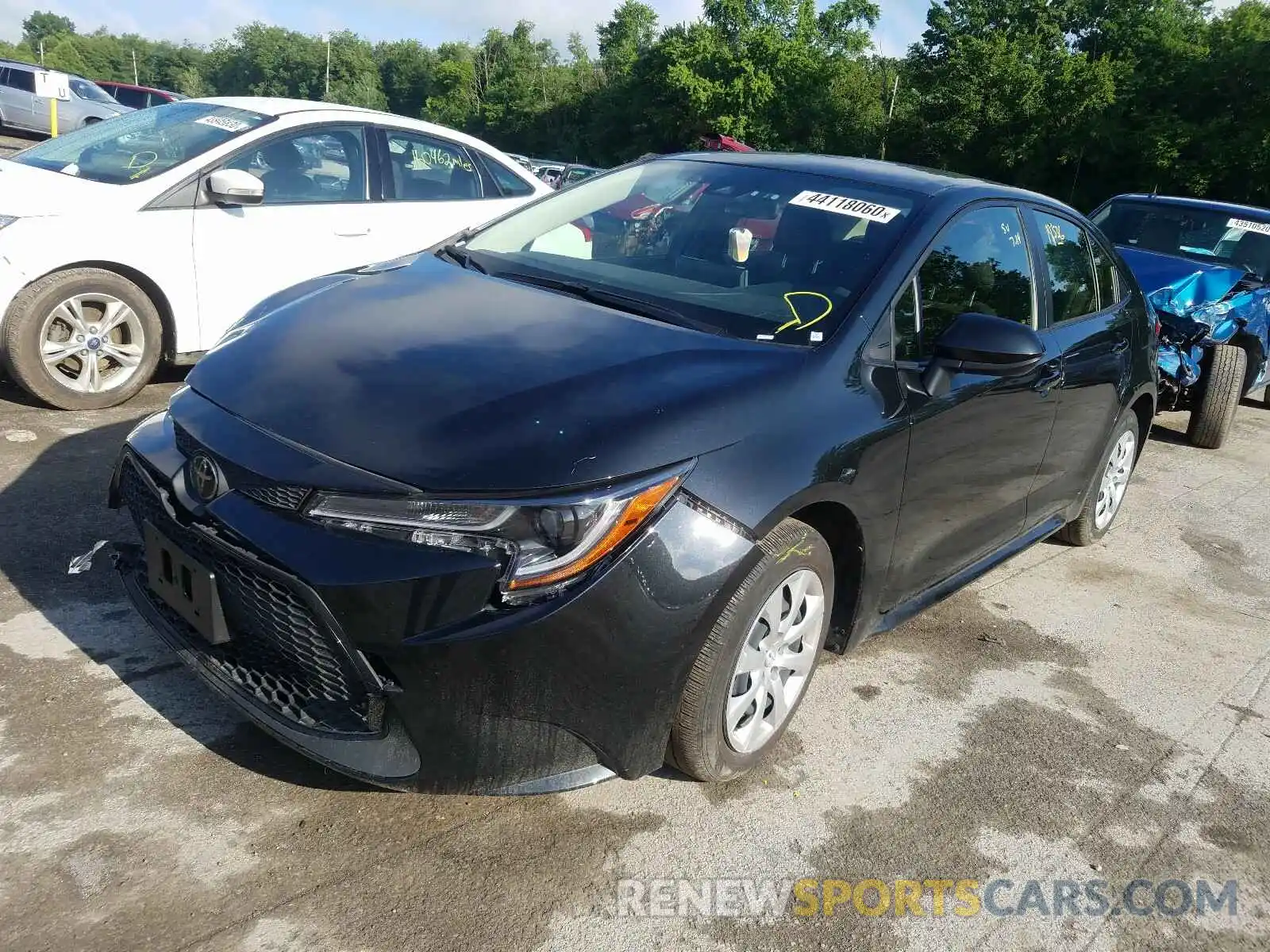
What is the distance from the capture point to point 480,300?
2969 millimetres

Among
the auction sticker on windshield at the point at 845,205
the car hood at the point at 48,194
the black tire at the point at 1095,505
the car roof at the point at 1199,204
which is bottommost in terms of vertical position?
the black tire at the point at 1095,505

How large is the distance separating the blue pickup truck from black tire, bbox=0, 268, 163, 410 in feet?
19.9

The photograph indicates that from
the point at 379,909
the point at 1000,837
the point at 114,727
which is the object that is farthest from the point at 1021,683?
the point at 114,727

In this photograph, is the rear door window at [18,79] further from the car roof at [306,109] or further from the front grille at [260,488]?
the front grille at [260,488]

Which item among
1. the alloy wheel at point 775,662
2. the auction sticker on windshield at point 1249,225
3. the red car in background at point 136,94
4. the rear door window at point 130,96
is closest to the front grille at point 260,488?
the alloy wheel at point 775,662

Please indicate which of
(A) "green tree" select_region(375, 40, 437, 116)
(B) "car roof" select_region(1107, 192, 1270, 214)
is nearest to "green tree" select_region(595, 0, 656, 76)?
(A) "green tree" select_region(375, 40, 437, 116)

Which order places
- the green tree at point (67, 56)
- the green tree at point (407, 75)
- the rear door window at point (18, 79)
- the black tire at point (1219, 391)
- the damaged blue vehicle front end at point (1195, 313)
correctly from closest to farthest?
the damaged blue vehicle front end at point (1195, 313) → the black tire at point (1219, 391) → the rear door window at point (18, 79) → the green tree at point (67, 56) → the green tree at point (407, 75)

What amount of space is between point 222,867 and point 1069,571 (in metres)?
3.76

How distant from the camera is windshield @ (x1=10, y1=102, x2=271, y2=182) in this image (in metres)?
5.27

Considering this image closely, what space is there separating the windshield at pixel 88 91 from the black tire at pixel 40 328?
21106 millimetres

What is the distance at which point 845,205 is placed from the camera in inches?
129

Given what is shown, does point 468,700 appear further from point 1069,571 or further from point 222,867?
point 1069,571

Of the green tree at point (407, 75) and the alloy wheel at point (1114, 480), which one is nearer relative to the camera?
the alloy wheel at point (1114, 480)

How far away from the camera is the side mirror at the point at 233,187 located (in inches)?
198
